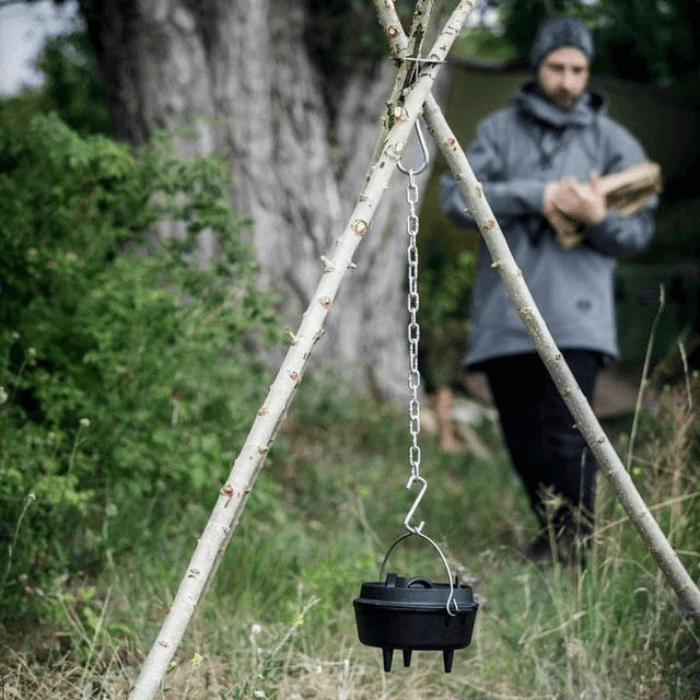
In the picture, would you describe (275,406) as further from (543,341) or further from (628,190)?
(628,190)

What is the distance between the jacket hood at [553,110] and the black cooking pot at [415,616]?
226cm

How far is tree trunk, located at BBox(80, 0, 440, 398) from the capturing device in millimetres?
5797

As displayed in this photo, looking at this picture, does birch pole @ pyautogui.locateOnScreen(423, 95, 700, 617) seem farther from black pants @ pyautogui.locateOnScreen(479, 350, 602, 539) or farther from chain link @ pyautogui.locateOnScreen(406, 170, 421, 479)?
black pants @ pyautogui.locateOnScreen(479, 350, 602, 539)

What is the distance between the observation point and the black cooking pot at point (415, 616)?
2430 mm

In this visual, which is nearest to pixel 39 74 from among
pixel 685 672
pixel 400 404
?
pixel 400 404

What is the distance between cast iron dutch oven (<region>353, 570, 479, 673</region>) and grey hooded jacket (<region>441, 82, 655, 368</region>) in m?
1.82

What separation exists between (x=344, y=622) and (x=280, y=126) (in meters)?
3.40

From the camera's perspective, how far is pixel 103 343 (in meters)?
3.54

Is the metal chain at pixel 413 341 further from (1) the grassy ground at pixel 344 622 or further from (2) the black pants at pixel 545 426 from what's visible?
(2) the black pants at pixel 545 426

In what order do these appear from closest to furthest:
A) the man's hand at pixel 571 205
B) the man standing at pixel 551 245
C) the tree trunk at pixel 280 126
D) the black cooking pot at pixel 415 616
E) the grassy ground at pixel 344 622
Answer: the black cooking pot at pixel 415 616, the grassy ground at pixel 344 622, the man's hand at pixel 571 205, the man standing at pixel 551 245, the tree trunk at pixel 280 126

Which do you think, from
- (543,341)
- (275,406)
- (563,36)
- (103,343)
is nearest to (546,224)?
(563,36)

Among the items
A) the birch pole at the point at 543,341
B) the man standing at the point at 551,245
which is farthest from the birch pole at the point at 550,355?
the man standing at the point at 551,245

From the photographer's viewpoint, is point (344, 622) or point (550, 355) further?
point (344, 622)

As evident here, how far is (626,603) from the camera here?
335 cm
